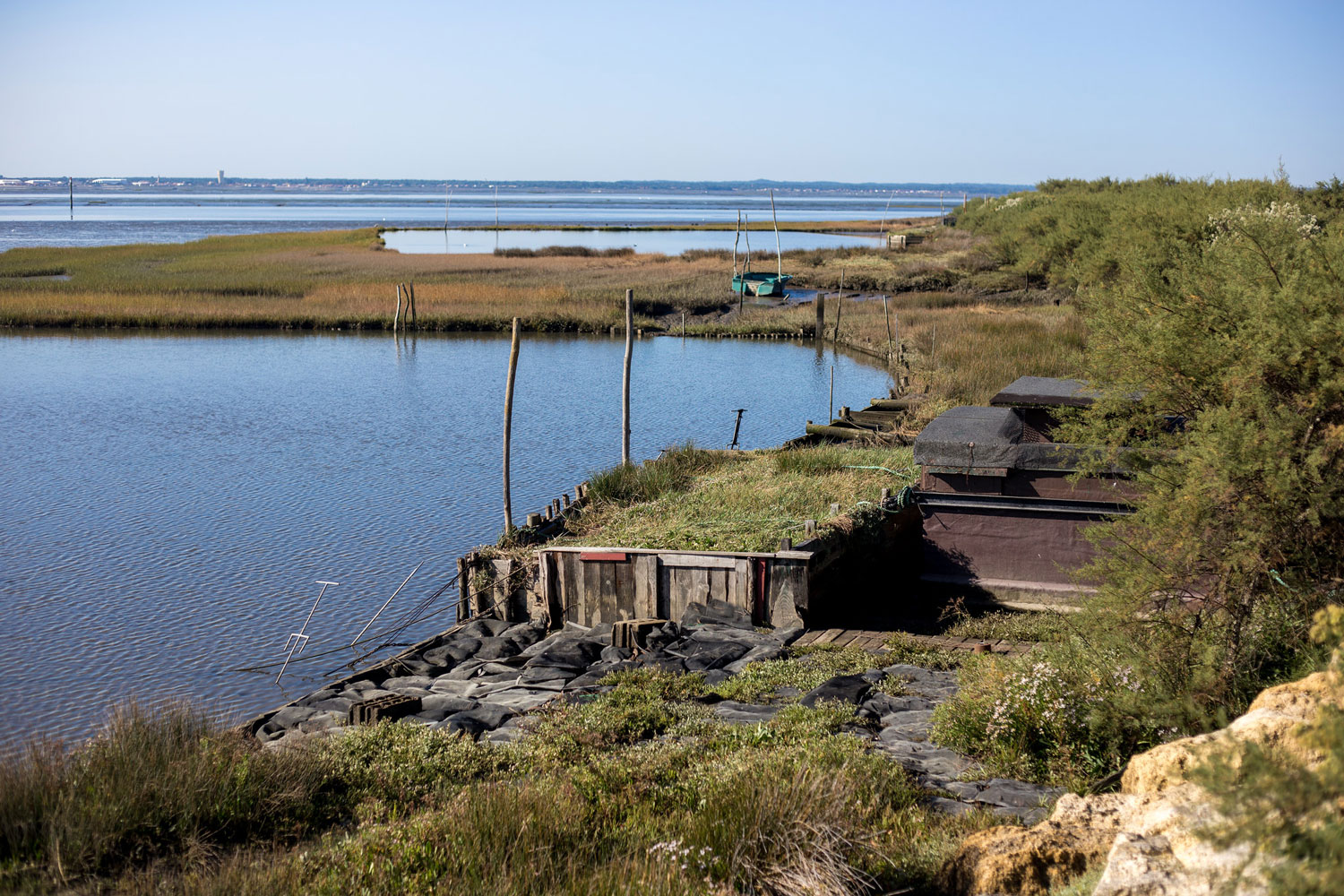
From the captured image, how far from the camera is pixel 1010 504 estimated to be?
15266 mm

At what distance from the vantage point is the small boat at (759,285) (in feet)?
194

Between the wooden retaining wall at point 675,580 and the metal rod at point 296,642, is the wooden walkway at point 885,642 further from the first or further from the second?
the metal rod at point 296,642

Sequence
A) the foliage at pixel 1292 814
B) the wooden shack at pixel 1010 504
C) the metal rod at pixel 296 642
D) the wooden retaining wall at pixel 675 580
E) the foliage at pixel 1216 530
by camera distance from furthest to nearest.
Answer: the wooden shack at pixel 1010 504 → the metal rod at pixel 296 642 → the wooden retaining wall at pixel 675 580 → the foliage at pixel 1216 530 → the foliage at pixel 1292 814

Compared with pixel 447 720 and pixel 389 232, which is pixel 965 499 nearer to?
pixel 447 720

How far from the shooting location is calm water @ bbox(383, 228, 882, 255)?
104688 millimetres

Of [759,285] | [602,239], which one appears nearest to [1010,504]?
[759,285]

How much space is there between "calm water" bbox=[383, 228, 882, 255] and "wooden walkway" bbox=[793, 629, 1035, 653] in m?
85.8

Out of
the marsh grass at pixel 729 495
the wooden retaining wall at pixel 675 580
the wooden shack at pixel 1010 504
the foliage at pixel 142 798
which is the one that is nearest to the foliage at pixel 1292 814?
the foliage at pixel 142 798

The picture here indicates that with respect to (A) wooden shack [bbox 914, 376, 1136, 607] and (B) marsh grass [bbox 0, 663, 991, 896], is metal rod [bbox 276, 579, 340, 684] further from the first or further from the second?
(A) wooden shack [bbox 914, 376, 1136, 607]

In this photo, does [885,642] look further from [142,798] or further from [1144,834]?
[142,798]

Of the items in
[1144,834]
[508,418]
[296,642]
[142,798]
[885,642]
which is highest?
[508,418]

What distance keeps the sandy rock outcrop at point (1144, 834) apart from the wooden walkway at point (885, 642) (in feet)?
19.9

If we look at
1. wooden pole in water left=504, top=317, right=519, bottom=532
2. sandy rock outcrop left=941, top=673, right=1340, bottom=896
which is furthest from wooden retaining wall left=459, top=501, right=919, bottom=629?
sandy rock outcrop left=941, top=673, right=1340, bottom=896

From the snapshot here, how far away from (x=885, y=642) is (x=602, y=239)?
114090mm
